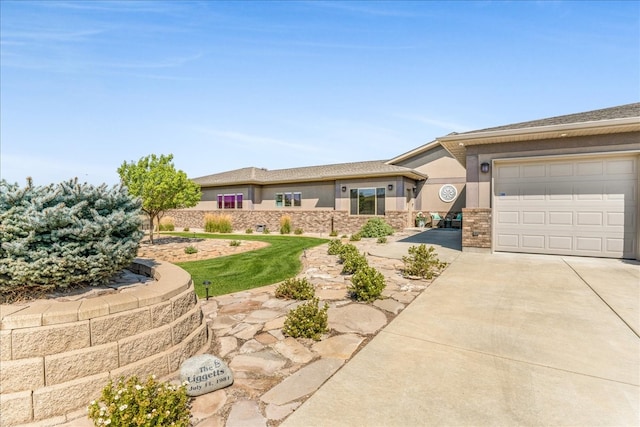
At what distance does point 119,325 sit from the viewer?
8.15ft

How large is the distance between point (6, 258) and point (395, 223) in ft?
50.3

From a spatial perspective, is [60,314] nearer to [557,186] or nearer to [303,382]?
[303,382]

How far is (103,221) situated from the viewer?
296cm

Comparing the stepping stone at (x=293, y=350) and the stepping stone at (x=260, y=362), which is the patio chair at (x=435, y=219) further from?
the stepping stone at (x=260, y=362)

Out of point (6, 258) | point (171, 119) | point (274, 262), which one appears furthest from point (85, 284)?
point (171, 119)

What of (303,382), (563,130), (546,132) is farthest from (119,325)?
(563,130)

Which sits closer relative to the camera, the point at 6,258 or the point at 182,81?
the point at 6,258

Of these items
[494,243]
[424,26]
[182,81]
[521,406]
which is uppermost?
[424,26]

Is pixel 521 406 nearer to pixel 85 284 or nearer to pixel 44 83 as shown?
pixel 85 284

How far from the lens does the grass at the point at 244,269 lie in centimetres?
611

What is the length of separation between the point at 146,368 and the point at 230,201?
69.1 feet

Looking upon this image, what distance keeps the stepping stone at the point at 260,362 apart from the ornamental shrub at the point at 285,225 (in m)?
14.6

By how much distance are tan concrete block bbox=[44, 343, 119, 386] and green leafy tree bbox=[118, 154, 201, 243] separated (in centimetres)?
992

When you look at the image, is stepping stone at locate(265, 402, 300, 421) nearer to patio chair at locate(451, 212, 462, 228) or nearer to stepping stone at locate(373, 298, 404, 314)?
stepping stone at locate(373, 298, 404, 314)
